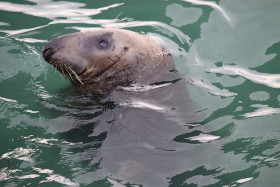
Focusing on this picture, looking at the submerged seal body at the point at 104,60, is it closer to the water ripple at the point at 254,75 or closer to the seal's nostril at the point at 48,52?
the seal's nostril at the point at 48,52

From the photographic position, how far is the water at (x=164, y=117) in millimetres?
4082

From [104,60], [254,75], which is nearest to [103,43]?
[104,60]

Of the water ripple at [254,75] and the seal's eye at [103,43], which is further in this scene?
the water ripple at [254,75]

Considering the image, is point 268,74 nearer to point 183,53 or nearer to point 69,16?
point 183,53

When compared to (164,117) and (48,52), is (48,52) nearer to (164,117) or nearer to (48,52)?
(48,52)

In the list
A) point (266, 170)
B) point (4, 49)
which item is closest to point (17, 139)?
point (4, 49)

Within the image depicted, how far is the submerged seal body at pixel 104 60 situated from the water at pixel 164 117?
276mm

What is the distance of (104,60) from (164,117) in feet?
3.65

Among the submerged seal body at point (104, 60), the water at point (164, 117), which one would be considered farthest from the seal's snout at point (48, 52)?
the water at point (164, 117)

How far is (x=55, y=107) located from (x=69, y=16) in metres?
2.77

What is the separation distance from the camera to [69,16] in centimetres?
716

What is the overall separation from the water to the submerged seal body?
10.9 inches

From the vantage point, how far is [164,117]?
15.4 feet

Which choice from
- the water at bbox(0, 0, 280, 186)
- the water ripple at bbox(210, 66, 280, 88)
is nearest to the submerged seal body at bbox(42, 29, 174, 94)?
the water at bbox(0, 0, 280, 186)
